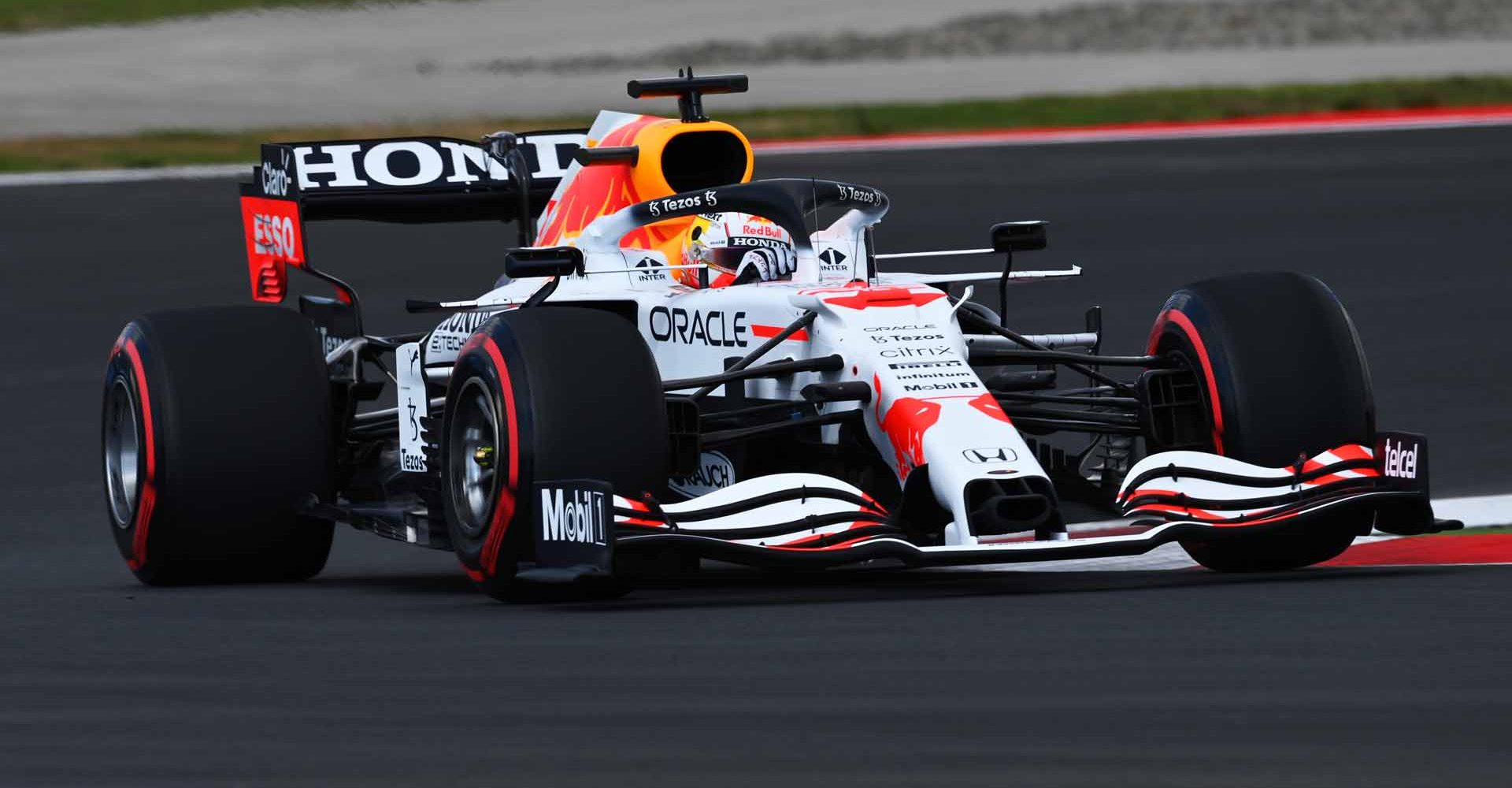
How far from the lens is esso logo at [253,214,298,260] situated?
11.2 metres

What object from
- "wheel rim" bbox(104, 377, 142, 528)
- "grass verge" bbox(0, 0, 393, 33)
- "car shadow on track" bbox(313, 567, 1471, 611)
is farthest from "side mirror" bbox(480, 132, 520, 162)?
"grass verge" bbox(0, 0, 393, 33)

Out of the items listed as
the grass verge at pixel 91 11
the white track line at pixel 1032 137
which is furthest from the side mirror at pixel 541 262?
the grass verge at pixel 91 11

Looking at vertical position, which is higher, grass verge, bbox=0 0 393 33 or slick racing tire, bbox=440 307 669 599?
grass verge, bbox=0 0 393 33

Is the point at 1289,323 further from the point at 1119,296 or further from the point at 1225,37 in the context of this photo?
the point at 1225,37

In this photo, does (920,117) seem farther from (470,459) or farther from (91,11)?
(470,459)

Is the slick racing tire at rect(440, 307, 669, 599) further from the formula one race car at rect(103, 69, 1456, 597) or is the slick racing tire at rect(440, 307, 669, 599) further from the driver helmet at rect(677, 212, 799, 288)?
the driver helmet at rect(677, 212, 799, 288)

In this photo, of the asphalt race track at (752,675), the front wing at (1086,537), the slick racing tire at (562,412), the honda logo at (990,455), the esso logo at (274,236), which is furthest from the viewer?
the esso logo at (274,236)

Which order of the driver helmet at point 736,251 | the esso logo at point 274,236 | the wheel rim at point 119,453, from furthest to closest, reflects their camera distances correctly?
1. the esso logo at point 274,236
2. the wheel rim at point 119,453
3. the driver helmet at point 736,251

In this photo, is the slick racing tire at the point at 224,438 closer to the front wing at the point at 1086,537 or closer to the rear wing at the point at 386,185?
the rear wing at the point at 386,185

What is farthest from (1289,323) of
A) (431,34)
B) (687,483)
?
(431,34)

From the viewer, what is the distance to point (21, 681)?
7.17 m

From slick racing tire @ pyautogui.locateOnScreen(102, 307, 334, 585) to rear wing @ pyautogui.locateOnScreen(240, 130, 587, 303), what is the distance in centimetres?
97

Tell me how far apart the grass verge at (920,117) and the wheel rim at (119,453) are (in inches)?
624

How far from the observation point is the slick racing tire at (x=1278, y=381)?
356 inches
